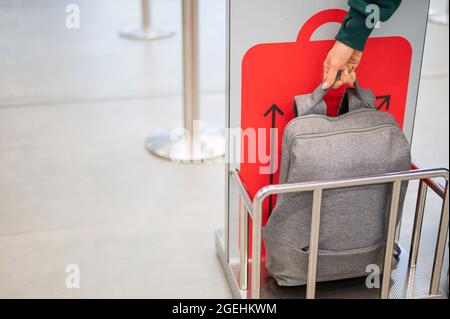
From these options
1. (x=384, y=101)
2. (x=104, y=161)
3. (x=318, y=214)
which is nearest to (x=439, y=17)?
(x=104, y=161)

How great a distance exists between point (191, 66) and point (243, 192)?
1.04m

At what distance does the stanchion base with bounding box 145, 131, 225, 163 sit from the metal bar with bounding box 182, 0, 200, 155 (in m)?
0.04

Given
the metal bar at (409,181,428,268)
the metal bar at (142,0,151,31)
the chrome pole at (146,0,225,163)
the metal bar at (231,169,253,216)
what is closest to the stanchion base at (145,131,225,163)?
the chrome pole at (146,0,225,163)

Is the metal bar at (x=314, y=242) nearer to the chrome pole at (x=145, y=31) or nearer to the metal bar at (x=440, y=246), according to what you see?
the metal bar at (x=440, y=246)

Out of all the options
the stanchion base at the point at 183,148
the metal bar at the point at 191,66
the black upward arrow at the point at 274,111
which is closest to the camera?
the black upward arrow at the point at 274,111

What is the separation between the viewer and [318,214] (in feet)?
5.18

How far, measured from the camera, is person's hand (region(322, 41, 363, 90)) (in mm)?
1644

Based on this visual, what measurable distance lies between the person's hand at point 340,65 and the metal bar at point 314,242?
0.30m

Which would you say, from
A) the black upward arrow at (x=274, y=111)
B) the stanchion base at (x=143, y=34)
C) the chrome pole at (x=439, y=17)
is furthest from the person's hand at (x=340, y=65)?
the chrome pole at (x=439, y=17)

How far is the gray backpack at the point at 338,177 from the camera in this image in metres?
1.62

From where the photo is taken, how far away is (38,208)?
7.78ft

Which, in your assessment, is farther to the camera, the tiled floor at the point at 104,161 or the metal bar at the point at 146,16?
the metal bar at the point at 146,16

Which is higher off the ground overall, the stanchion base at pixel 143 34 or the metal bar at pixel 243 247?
the stanchion base at pixel 143 34

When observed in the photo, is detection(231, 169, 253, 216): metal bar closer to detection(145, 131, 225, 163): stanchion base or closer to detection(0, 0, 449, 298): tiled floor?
detection(0, 0, 449, 298): tiled floor
